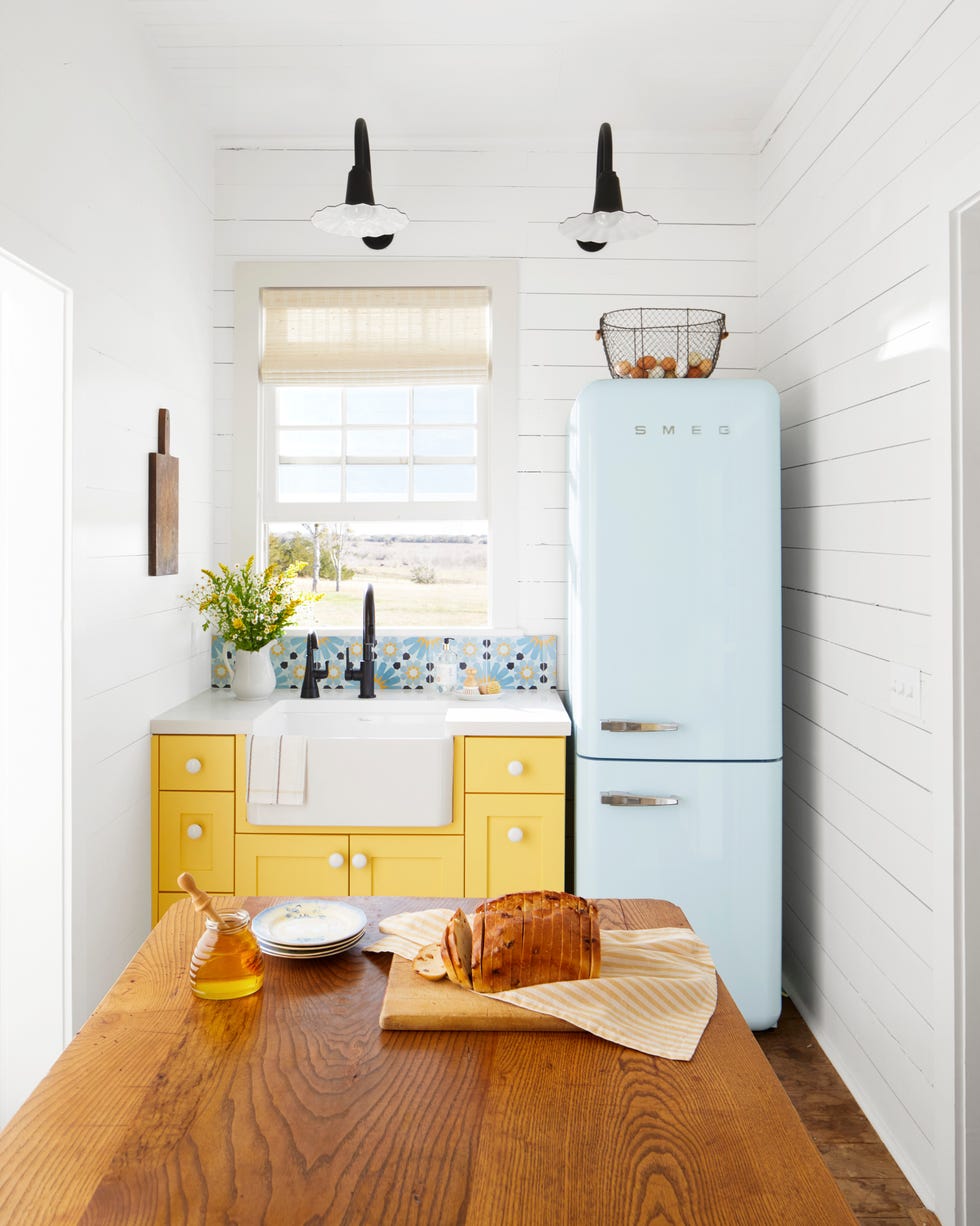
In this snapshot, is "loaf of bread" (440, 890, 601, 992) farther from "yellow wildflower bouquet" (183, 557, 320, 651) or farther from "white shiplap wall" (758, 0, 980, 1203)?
"yellow wildflower bouquet" (183, 557, 320, 651)

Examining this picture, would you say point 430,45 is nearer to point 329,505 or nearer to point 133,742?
point 329,505

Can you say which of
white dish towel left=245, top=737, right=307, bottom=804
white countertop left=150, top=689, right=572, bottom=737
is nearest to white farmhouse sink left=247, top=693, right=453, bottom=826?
white dish towel left=245, top=737, right=307, bottom=804

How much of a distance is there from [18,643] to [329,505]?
1.44m

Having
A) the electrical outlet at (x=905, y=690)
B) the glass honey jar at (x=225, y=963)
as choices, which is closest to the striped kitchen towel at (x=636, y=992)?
the glass honey jar at (x=225, y=963)

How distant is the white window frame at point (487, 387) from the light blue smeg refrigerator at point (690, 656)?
0.72 meters

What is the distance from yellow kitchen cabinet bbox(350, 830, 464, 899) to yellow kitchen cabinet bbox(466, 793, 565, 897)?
0.05 metres

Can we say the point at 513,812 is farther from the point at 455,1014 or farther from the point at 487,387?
the point at 455,1014

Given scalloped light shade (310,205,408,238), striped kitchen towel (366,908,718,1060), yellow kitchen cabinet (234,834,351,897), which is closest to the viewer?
striped kitchen towel (366,908,718,1060)

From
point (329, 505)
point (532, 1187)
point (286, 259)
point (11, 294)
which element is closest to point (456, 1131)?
point (532, 1187)

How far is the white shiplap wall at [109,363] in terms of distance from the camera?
2.03m

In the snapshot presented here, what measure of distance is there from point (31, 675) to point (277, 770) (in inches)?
30.4

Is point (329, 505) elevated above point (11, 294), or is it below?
below

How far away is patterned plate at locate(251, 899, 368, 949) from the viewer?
1180 mm

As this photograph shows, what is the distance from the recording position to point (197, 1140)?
827 millimetres
